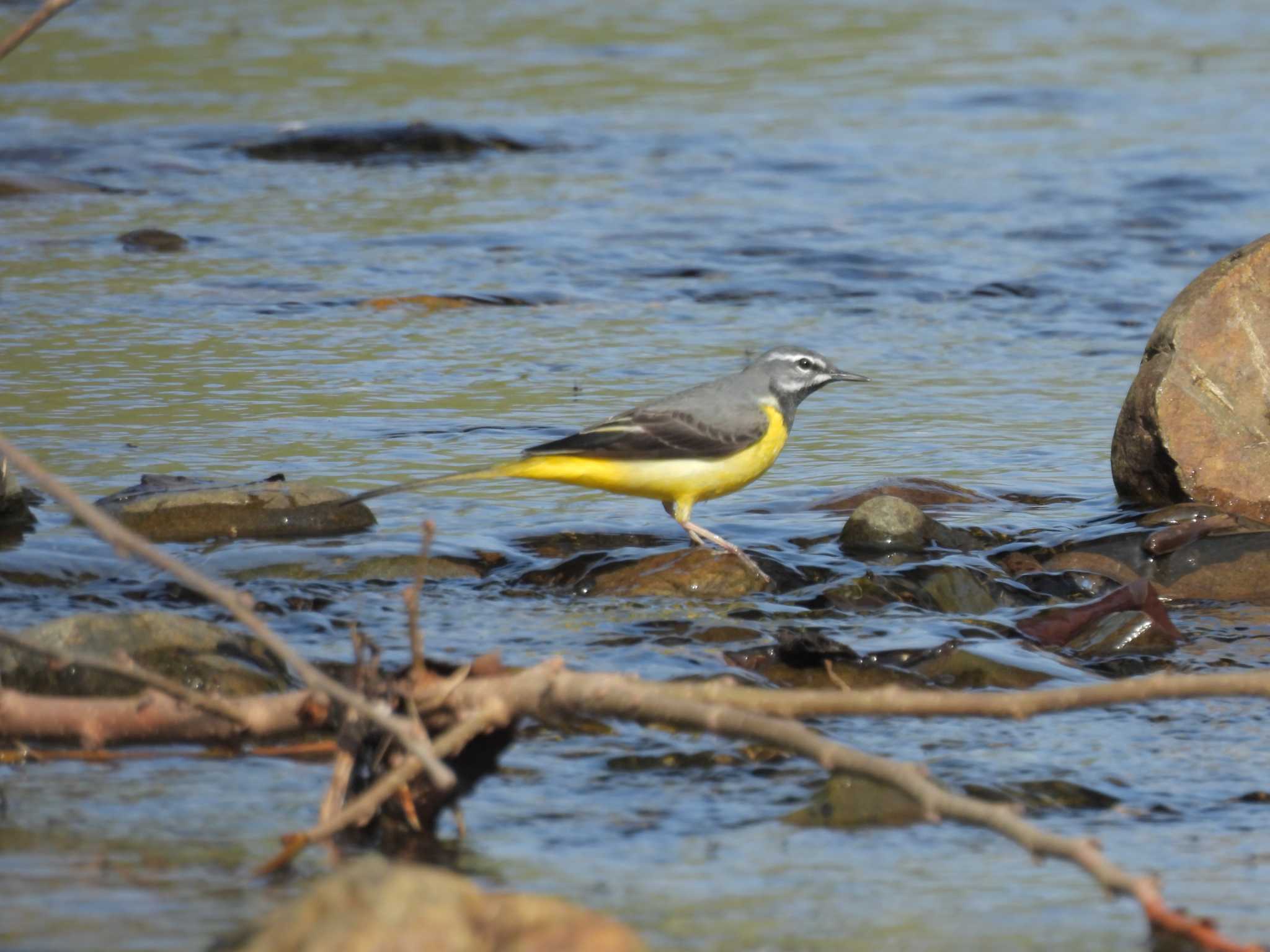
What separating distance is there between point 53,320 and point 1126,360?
274 inches

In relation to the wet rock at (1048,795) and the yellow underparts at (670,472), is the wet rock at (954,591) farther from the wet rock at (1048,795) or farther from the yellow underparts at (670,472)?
the wet rock at (1048,795)

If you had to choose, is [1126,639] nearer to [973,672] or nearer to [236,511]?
[973,672]

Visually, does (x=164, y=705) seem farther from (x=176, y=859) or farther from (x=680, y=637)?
(x=680, y=637)

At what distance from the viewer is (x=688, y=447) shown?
8516mm

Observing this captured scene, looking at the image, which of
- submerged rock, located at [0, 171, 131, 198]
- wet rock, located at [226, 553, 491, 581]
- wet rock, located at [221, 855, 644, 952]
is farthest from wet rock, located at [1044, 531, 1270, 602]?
submerged rock, located at [0, 171, 131, 198]

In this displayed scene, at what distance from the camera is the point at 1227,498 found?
8789 millimetres

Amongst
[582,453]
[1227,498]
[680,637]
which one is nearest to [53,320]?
[582,453]

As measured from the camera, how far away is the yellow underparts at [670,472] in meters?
8.28

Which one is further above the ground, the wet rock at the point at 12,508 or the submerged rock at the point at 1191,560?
the wet rock at the point at 12,508

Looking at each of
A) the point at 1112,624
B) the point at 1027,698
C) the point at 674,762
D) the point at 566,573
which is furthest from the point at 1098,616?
the point at 1027,698

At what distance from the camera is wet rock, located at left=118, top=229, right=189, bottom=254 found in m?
14.5

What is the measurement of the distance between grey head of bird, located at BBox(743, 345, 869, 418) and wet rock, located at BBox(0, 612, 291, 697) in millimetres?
3357

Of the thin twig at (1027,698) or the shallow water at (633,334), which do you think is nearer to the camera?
the thin twig at (1027,698)

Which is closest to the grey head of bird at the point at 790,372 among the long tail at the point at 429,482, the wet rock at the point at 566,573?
the wet rock at the point at 566,573
